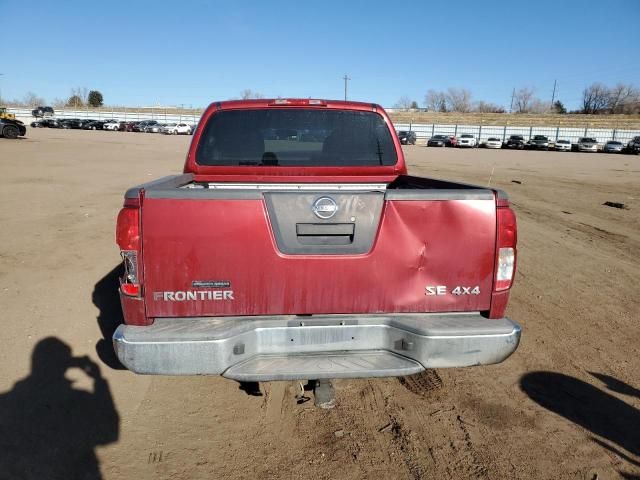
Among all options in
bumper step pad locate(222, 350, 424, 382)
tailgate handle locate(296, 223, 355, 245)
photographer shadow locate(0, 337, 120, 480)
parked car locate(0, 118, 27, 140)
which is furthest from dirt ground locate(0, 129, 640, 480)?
parked car locate(0, 118, 27, 140)

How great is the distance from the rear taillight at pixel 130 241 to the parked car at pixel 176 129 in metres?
59.9

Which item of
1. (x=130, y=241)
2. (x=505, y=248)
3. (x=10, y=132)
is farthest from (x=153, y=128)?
(x=505, y=248)

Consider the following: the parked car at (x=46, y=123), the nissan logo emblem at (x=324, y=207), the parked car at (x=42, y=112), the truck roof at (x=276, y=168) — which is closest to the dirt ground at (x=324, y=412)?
the nissan logo emblem at (x=324, y=207)

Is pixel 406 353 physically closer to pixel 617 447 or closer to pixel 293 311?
pixel 293 311

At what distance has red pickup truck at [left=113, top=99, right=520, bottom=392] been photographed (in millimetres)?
2453

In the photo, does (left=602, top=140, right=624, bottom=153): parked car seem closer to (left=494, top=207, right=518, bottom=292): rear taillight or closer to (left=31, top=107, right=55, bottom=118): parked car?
(left=494, top=207, right=518, bottom=292): rear taillight

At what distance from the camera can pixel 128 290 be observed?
2.52m

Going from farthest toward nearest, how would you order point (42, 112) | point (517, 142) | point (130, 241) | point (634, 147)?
1. point (42, 112)
2. point (517, 142)
3. point (634, 147)
4. point (130, 241)

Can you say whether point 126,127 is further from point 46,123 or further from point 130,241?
point 130,241

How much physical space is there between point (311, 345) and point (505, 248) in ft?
4.24

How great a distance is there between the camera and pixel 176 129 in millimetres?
59281

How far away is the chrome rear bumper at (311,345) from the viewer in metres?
2.45

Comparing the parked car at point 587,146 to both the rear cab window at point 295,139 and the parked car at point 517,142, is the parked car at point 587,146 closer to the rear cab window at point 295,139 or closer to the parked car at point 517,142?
the parked car at point 517,142

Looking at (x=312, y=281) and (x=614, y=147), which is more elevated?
(x=312, y=281)
